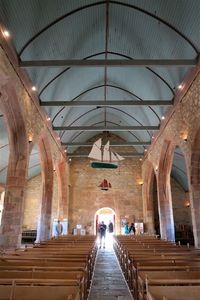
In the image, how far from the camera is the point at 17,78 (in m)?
7.13

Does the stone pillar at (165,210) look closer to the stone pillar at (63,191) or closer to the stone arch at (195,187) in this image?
the stone arch at (195,187)

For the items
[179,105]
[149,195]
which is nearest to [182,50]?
[179,105]

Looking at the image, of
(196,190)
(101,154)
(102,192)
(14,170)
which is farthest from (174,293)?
(102,192)

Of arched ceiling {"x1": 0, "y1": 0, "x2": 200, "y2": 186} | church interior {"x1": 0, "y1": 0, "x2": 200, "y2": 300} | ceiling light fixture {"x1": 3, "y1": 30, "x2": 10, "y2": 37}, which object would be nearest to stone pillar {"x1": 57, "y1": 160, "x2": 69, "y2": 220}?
church interior {"x1": 0, "y1": 0, "x2": 200, "y2": 300}

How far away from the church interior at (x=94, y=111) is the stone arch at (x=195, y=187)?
3 cm

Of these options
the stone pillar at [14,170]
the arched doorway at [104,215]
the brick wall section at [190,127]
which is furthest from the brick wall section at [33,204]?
the brick wall section at [190,127]

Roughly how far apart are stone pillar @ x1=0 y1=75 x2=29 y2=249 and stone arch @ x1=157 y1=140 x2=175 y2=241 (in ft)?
22.1

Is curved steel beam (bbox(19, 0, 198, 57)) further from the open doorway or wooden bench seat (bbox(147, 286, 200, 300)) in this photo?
the open doorway

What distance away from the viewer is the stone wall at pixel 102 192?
681 inches

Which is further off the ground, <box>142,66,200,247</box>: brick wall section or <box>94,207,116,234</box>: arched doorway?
<box>142,66,200,247</box>: brick wall section

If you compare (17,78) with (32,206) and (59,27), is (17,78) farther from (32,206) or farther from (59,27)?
(32,206)

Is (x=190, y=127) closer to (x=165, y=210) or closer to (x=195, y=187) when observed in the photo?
(x=195, y=187)

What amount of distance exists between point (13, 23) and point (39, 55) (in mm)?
1644

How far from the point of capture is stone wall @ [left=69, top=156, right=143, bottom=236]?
1730 cm
